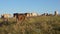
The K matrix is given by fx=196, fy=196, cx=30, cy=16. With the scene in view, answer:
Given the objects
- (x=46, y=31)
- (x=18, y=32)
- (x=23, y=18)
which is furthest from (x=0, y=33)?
(x=23, y=18)

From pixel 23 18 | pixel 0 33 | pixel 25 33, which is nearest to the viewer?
pixel 25 33

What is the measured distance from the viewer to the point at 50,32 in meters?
11.5

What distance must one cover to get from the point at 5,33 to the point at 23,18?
20.1 ft

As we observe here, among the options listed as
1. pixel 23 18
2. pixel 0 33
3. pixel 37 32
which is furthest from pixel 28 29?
pixel 23 18

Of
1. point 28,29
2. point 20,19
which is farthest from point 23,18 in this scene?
point 28,29

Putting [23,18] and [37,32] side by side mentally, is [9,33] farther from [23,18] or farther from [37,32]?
[23,18]

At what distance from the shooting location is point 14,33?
11.6 meters

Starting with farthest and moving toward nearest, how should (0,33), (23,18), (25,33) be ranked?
(23,18), (0,33), (25,33)

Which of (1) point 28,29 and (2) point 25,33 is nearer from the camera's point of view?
(2) point 25,33

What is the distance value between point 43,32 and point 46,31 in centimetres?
22

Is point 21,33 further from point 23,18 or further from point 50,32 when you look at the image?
point 23,18

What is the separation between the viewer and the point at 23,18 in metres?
18.0

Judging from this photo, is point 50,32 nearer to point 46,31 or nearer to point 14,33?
point 46,31

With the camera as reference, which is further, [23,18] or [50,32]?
[23,18]
